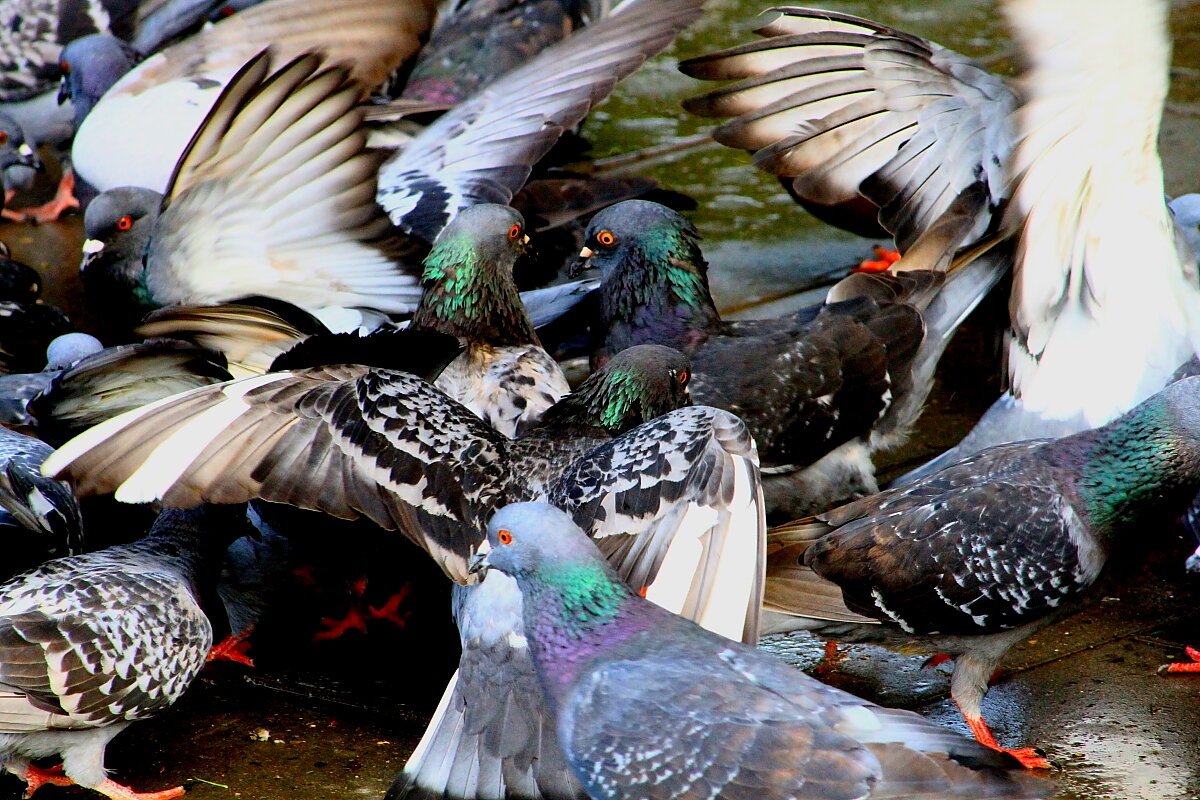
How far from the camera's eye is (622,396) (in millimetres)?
4000

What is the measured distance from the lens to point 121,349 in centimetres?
425

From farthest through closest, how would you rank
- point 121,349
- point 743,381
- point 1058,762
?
point 743,381
point 121,349
point 1058,762

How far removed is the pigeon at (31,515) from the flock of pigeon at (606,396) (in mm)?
18

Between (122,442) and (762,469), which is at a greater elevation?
(122,442)

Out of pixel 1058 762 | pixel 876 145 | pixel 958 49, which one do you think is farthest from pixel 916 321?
pixel 958 49

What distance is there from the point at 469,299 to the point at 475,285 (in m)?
0.05

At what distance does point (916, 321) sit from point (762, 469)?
31.1 inches

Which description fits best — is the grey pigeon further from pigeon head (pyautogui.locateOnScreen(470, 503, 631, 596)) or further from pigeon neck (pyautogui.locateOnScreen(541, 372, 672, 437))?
pigeon head (pyautogui.locateOnScreen(470, 503, 631, 596))

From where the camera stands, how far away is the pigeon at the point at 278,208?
4840mm

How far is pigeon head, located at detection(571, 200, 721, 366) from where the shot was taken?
488cm

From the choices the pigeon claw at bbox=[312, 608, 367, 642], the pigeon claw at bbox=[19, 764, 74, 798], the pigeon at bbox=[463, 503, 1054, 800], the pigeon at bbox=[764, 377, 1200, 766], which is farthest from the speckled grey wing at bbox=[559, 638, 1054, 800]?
the pigeon claw at bbox=[312, 608, 367, 642]

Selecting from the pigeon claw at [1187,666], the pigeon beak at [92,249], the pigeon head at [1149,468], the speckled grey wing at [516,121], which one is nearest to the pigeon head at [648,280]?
the speckled grey wing at [516,121]

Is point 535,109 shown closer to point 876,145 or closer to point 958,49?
point 876,145

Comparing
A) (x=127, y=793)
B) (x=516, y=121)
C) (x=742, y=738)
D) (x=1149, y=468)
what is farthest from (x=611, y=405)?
(x=516, y=121)
